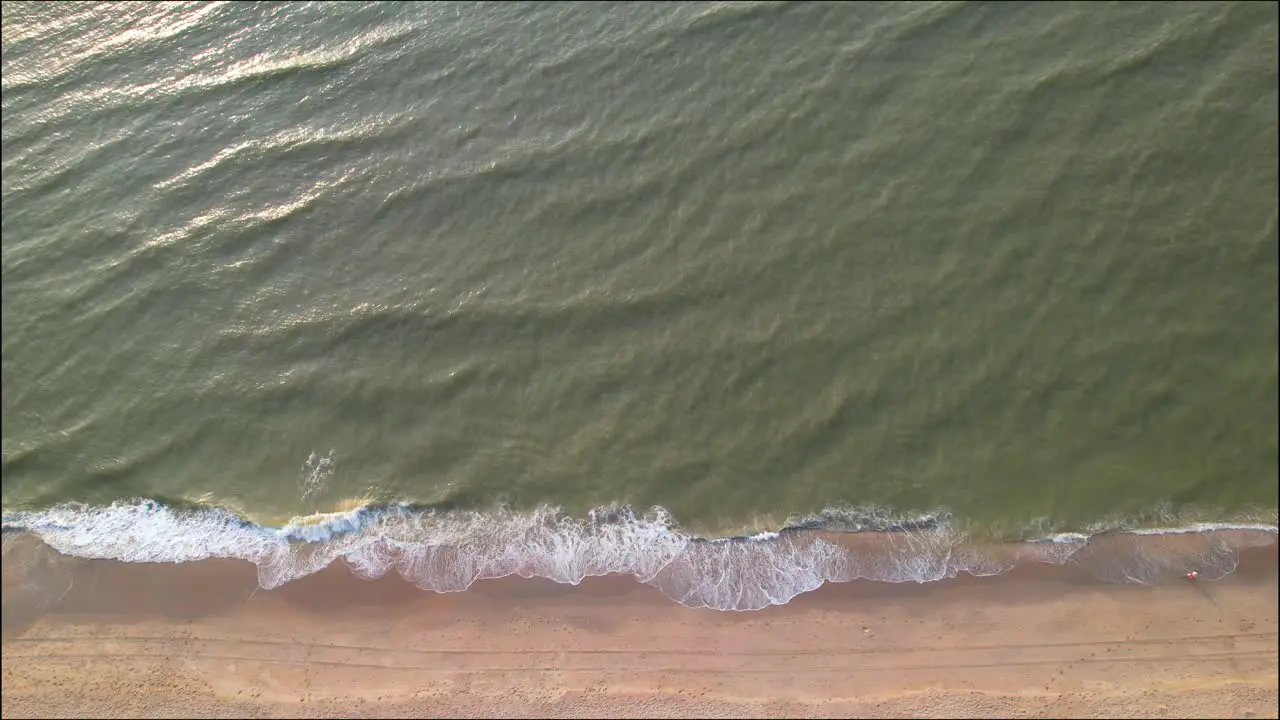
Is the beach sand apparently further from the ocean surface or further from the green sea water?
the green sea water

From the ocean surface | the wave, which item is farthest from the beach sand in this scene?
the ocean surface

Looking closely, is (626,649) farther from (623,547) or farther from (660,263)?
(660,263)

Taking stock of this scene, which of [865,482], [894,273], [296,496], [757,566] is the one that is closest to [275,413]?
[296,496]

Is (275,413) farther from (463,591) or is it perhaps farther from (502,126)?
(502,126)

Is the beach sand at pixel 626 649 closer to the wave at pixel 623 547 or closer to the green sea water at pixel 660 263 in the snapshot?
the wave at pixel 623 547

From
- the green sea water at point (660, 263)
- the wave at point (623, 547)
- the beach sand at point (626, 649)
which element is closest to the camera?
the beach sand at point (626, 649)

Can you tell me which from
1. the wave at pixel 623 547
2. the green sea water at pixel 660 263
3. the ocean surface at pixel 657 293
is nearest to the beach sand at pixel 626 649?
the wave at pixel 623 547

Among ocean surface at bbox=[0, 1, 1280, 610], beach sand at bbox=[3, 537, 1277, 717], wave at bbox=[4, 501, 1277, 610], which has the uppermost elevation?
ocean surface at bbox=[0, 1, 1280, 610]
